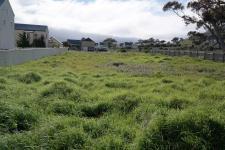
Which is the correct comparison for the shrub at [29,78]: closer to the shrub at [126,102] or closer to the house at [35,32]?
the shrub at [126,102]

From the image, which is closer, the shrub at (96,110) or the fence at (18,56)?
the shrub at (96,110)

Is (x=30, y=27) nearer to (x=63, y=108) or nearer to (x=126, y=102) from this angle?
(x=126, y=102)

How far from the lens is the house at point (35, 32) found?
70.9 m

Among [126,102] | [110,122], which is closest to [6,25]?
[126,102]

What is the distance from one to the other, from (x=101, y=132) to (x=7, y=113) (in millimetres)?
2022

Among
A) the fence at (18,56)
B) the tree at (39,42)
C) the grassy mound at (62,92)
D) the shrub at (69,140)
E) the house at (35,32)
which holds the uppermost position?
the house at (35,32)

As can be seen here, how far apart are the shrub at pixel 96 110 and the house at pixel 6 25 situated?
36.7 m

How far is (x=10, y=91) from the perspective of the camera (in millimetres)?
11516

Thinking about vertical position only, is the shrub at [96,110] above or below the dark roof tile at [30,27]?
below

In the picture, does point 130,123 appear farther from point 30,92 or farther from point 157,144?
point 30,92

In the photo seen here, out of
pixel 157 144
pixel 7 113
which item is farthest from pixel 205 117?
pixel 7 113

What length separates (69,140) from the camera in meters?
6.40

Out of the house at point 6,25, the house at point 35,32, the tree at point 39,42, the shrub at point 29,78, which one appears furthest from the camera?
the house at point 35,32

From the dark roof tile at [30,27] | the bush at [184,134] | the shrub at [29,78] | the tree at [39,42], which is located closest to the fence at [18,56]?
the shrub at [29,78]
